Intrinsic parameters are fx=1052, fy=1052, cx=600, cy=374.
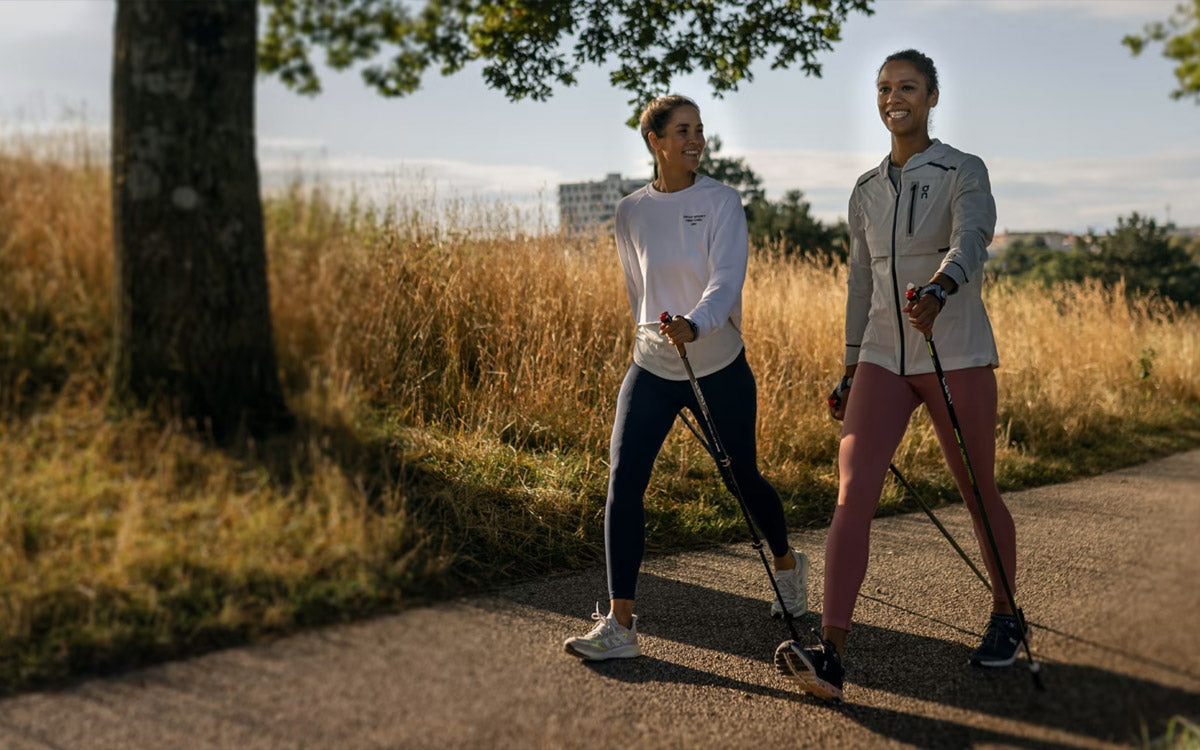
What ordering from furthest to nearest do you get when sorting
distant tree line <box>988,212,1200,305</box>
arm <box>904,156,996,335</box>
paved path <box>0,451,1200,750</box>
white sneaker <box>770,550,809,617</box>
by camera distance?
distant tree line <box>988,212,1200,305</box>, white sneaker <box>770,550,809,617</box>, arm <box>904,156,996,335</box>, paved path <box>0,451,1200,750</box>

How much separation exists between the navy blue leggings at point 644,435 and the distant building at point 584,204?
518cm

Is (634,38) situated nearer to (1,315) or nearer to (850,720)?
(1,315)

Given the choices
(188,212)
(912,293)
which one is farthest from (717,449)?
(188,212)

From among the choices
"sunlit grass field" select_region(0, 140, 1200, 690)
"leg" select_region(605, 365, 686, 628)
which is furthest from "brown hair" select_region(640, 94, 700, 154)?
"sunlit grass field" select_region(0, 140, 1200, 690)

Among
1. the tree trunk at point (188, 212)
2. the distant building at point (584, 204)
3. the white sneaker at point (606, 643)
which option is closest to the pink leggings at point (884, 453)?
the white sneaker at point (606, 643)

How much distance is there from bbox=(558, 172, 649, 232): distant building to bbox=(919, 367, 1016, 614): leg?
5.60m

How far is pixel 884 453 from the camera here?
4.02 m

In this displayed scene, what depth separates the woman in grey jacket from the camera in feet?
12.8

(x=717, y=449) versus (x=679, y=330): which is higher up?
(x=679, y=330)

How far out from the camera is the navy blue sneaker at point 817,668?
3781 millimetres

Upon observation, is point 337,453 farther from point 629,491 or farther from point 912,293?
point 912,293

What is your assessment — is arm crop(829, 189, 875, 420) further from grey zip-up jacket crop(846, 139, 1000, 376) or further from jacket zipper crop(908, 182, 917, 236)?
jacket zipper crop(908, 182, 917, 236)

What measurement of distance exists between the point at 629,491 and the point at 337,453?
5.03ft

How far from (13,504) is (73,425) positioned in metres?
0.40
